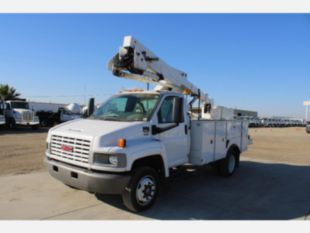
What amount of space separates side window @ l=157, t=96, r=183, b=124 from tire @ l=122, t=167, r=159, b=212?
1.07 meters

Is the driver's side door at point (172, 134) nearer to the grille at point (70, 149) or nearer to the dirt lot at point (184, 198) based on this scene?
the dirt lot at point (184, 198)

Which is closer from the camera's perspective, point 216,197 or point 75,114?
point 216,197

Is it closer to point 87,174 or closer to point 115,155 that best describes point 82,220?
point 87,174

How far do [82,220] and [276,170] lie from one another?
7.00 meters

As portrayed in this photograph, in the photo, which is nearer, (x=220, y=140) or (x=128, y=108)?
(x=128, y=108)

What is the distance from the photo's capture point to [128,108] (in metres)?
5.84

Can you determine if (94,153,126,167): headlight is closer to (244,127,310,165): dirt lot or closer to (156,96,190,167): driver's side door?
(156,96,190,167): driver's side door

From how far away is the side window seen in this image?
18.8 feet

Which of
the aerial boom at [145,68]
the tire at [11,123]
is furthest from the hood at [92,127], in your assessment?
the tire at [11,123]

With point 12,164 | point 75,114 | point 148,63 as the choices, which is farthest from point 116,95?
point 75,114

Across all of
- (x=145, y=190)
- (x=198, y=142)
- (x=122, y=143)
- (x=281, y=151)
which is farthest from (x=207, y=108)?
(x=281, y=151)

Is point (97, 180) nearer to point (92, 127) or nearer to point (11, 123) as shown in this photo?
point (92, 127)

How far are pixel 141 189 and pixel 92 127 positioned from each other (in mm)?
1388

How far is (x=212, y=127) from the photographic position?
7.22 metres
